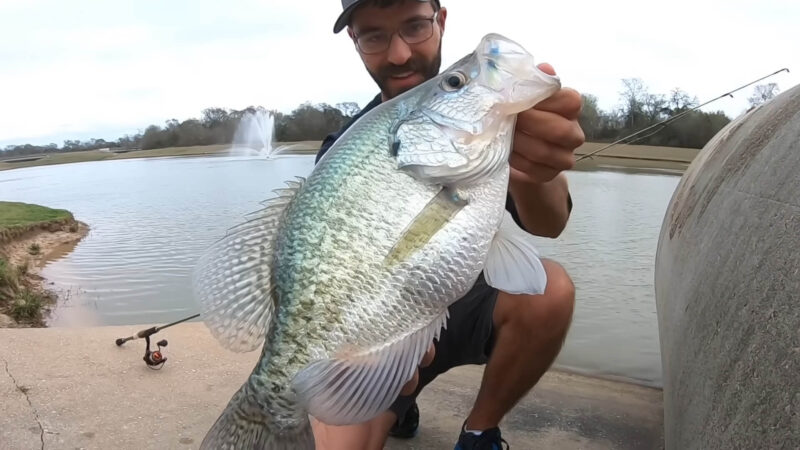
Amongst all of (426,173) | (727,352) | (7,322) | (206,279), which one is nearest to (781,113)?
(727,352)

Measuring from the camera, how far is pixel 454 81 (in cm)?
178

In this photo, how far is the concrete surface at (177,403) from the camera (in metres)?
3.34

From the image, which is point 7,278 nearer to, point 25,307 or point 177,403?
point 25,307

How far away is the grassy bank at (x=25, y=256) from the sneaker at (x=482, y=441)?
609 centimetres

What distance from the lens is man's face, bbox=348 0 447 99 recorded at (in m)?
2.71

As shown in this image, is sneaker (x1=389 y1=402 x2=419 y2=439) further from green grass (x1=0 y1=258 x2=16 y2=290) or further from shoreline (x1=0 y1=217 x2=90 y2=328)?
green grass (x1=0 y1=258 x2=16 y2=290)

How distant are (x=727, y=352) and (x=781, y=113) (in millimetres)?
1194

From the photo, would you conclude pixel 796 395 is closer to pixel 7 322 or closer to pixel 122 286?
pixel 7 322

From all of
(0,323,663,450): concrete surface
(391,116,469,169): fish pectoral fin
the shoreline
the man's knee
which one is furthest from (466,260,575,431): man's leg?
the shoreline

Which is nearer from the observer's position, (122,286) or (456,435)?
(456,435)

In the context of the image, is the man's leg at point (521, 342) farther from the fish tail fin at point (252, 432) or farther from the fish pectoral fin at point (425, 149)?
the fish tail fin at point (252, 432)

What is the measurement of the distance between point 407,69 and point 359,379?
1740mm

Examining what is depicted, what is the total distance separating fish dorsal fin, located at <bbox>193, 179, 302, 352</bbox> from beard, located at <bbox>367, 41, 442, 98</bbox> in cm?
127

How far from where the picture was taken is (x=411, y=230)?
1646 mm
